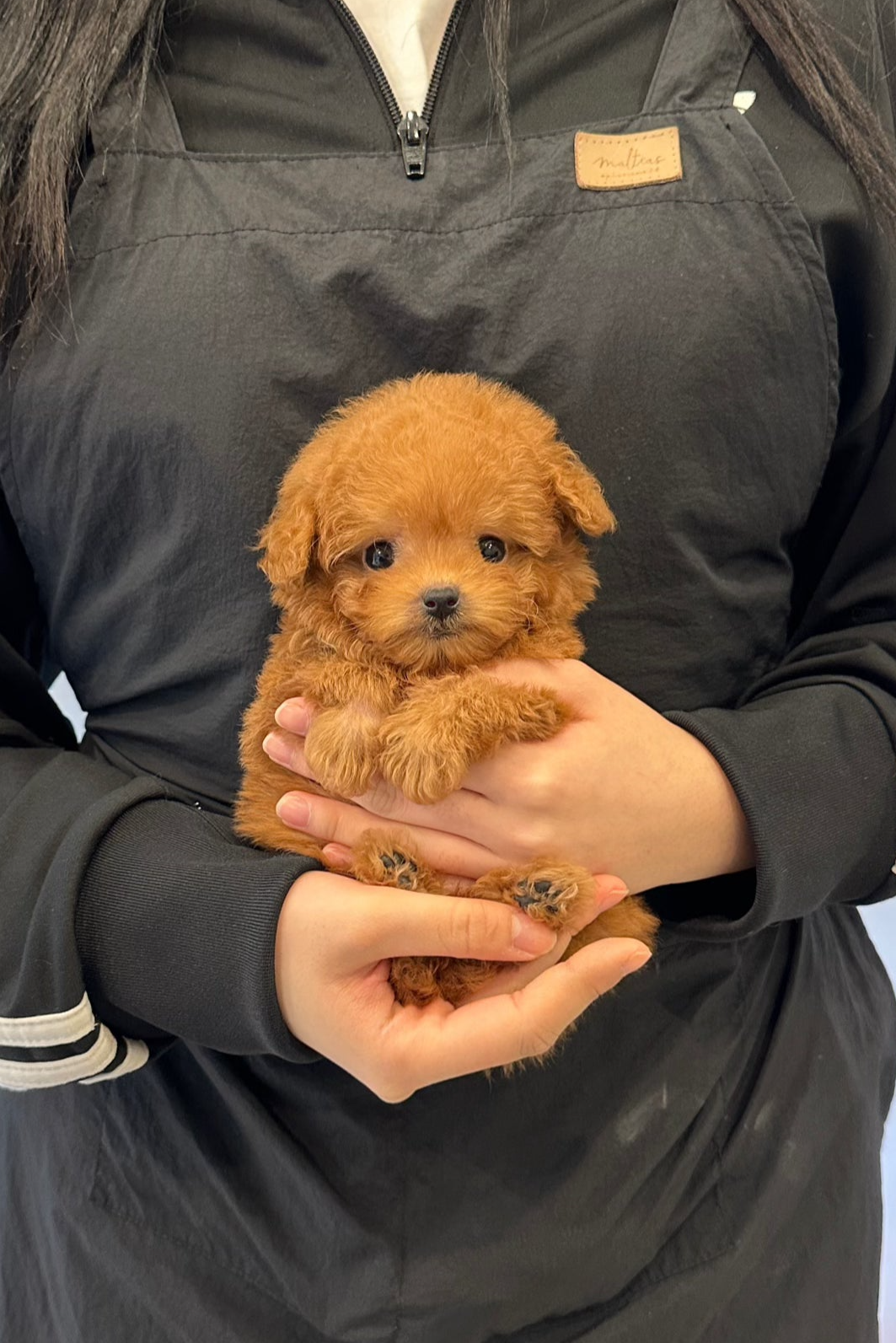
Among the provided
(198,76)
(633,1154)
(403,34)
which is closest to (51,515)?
(198,76)

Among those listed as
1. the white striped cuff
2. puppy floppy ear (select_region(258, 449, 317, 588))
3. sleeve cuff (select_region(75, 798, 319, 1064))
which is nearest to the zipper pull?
puppy floppy ear (select_region(258, 449, 317, 588))

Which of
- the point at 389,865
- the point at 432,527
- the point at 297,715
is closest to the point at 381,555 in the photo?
the point at 432,527

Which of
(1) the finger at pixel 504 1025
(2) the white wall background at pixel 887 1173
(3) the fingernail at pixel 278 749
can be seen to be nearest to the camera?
(1) the finger at pixel 504 1025

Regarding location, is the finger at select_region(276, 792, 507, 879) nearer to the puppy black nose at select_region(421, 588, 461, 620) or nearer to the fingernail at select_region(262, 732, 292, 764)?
the fingernail at select_region(262, 732, 292, 764)

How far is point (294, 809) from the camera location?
0.86 meters

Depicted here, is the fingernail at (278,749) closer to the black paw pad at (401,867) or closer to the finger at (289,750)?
the finger at (289,750)

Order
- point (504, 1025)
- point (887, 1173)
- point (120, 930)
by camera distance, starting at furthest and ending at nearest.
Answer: point (887, 1173) < point (120, 930) < point (504, 1025)

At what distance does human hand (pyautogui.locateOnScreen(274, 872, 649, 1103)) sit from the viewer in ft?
2.54

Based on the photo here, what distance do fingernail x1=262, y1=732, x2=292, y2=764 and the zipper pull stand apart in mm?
555

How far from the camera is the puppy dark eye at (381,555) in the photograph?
0.84 meters

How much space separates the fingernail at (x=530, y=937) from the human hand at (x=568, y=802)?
63 mm

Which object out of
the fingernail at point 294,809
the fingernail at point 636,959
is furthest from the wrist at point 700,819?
the fingernail at point 294,809

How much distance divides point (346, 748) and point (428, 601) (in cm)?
14

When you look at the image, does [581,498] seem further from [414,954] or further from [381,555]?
[414,954]
